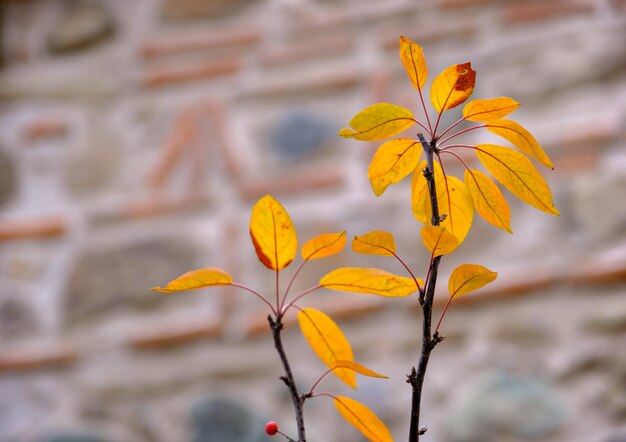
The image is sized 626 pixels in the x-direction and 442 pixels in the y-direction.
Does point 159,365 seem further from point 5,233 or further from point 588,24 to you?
point 588,24

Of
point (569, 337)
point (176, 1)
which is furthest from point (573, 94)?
point (176, 1)

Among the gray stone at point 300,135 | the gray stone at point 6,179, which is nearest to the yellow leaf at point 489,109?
the gray stone at point 300,135

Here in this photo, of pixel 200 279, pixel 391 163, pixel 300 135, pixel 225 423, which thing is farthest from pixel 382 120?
pixel 300 135

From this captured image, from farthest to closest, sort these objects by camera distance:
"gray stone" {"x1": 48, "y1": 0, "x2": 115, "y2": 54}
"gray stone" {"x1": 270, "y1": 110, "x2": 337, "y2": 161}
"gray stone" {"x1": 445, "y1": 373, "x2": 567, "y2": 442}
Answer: "gray stone" {"x1": 48, "y1": 0, "x2": 115, "y2": 54} < "gray stone" {"x1": 270, "y1": 110, "x2": 337, "y2": 161} < "gray stone" {"x1": 445, "y1": 373, "x2": 567, "y2": 442}

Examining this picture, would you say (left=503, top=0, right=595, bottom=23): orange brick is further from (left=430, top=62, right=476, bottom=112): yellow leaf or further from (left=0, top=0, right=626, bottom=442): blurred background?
(left=430, top=62, right=476, bottom=112): yellow leaf

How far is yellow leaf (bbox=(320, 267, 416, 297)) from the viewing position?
1.62ft

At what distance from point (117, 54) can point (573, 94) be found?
1.05 meters

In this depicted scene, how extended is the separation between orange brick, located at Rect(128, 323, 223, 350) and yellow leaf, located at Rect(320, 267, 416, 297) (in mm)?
1001

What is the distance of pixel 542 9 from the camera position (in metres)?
1.58

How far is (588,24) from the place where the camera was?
5.08 feet

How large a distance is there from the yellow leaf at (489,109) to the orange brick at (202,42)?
1.29m

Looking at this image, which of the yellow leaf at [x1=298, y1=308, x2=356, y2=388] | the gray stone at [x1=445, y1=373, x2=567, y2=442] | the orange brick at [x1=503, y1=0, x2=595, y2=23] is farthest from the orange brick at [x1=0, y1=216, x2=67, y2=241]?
the yellow leaf at [x1=298, y1=308, x2=356, y2=388]

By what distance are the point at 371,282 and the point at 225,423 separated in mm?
968

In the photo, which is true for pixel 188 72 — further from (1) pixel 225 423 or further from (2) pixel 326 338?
(2) pixel 326 338
